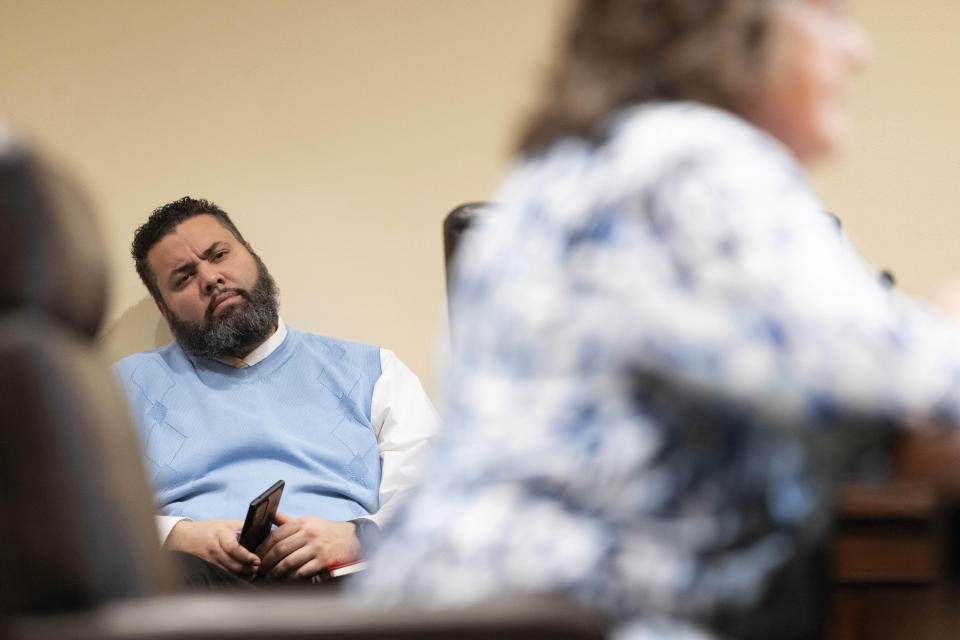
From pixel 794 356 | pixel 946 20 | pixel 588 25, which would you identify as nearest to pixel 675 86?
pixel 588 25

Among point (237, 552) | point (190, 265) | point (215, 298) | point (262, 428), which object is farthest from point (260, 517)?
point (190, 265)

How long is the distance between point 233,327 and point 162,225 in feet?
1.35

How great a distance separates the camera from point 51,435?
0.83 meters

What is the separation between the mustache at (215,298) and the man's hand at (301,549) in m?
0.66

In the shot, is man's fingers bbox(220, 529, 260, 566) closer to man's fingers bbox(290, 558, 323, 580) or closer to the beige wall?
man's fingers bbox(290, 558, 323, 580)

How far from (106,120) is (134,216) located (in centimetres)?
30

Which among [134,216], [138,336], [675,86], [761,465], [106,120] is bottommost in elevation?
[761,465]

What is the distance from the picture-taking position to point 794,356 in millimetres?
713

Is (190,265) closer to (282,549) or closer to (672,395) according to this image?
(282,549)

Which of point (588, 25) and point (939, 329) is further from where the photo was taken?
point (588, 25)

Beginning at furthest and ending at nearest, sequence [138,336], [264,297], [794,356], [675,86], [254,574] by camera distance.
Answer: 1. [138,336]
2. [264,297]
3. [254,574]
4. [675,86]
5. [794,356]

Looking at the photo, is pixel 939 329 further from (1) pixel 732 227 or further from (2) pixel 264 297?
(2) pixel 264 297

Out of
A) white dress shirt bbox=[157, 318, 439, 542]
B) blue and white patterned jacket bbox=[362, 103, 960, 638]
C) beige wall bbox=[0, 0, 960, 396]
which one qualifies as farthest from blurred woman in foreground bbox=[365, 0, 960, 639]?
beige wall bbox=[0, 0, 960, 396]

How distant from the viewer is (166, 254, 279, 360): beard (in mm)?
2736
